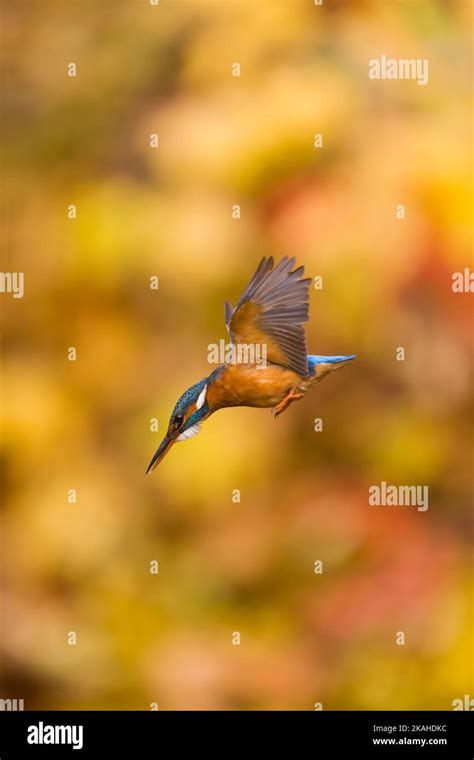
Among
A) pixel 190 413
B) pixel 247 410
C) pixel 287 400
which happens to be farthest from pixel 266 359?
pixel 247 410

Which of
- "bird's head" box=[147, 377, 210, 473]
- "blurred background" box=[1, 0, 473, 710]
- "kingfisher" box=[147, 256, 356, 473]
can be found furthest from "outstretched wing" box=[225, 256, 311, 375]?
"blurred background" box=[1, 0, 473, 710]

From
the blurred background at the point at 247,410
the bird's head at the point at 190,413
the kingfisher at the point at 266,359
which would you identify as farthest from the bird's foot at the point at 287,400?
the blurred background at the point at 247,410

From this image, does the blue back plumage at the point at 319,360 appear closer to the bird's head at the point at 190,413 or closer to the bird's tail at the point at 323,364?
the bird's tail at the point at 323,364

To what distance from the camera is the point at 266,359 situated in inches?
71.6

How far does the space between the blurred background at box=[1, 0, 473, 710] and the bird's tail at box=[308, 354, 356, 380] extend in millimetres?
521

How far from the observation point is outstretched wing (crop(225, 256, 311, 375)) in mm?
1730

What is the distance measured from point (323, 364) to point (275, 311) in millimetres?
212

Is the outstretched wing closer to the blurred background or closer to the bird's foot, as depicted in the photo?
the bird's foot

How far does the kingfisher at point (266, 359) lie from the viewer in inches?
68.3

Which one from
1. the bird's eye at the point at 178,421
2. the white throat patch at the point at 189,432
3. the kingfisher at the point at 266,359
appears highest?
the kingfisher at the point at 266,359

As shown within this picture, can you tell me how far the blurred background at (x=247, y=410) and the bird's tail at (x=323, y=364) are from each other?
0.52 m

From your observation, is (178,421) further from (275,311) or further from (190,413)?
(275,311)

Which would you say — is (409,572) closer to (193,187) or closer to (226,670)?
(226,670)

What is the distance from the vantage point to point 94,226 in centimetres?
258
